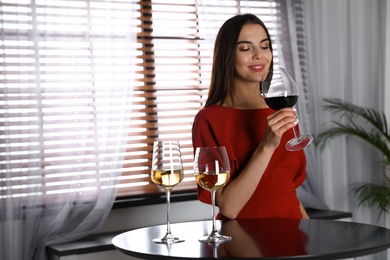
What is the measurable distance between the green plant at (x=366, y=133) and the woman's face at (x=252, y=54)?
233 centimetres

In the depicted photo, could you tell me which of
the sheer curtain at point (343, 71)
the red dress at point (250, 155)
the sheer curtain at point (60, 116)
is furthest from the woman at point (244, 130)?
the sheer curtain at point (343, 71)

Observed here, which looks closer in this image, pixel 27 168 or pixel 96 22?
pixel 27 168

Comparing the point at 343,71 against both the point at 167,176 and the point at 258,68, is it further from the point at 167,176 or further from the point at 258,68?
the point at 167,176

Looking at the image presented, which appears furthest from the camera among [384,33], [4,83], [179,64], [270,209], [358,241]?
[384,33]

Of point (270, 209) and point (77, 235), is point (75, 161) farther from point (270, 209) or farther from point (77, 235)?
point (270, 209)

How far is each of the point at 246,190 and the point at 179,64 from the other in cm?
225

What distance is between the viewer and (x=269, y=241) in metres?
1.77

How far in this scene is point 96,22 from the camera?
13.4 ft

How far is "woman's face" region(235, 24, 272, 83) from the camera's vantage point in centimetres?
249

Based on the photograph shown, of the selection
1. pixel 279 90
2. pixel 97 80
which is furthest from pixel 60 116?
pixel 279 90

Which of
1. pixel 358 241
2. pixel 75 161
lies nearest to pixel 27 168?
pixel 75 161

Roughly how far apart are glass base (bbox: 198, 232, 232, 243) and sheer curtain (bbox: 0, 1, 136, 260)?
214cm

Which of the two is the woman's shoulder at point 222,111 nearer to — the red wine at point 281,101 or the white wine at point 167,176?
the red wine at point 281,101

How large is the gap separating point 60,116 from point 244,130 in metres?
1.75
